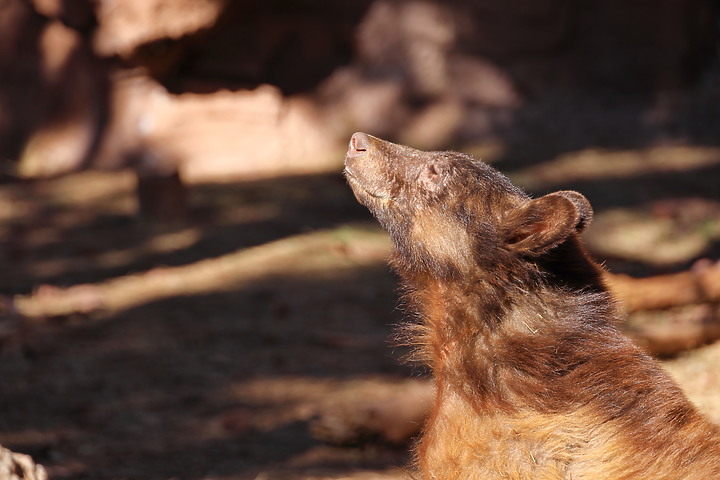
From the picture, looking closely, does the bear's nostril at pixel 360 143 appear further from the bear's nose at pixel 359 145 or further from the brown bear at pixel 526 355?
the brown bear at pixel 526 355

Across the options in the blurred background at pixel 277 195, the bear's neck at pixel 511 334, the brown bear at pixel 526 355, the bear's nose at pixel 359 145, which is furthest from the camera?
the blurred background at pixel 277 195

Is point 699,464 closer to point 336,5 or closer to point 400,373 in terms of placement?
point 400,373

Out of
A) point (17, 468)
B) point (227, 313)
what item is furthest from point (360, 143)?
point (227, 313)

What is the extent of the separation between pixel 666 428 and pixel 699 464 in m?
0.17

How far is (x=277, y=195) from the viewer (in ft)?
38.8

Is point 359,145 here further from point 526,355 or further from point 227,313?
point 227,313

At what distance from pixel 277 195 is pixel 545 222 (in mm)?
8417

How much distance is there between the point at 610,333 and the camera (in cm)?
368

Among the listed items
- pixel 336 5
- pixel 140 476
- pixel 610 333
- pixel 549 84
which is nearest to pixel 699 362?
pixel 610 333

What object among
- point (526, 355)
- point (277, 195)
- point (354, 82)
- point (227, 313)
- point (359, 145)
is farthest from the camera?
point (354, 82)

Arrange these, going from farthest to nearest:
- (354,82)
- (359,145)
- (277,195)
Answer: (354,82)
(277,195)
(359,145)

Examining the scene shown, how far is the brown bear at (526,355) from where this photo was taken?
3436mm

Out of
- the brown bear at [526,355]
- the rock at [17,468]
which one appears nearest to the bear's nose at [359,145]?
the brown bear at [526,355]

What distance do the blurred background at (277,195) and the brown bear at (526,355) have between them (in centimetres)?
117
